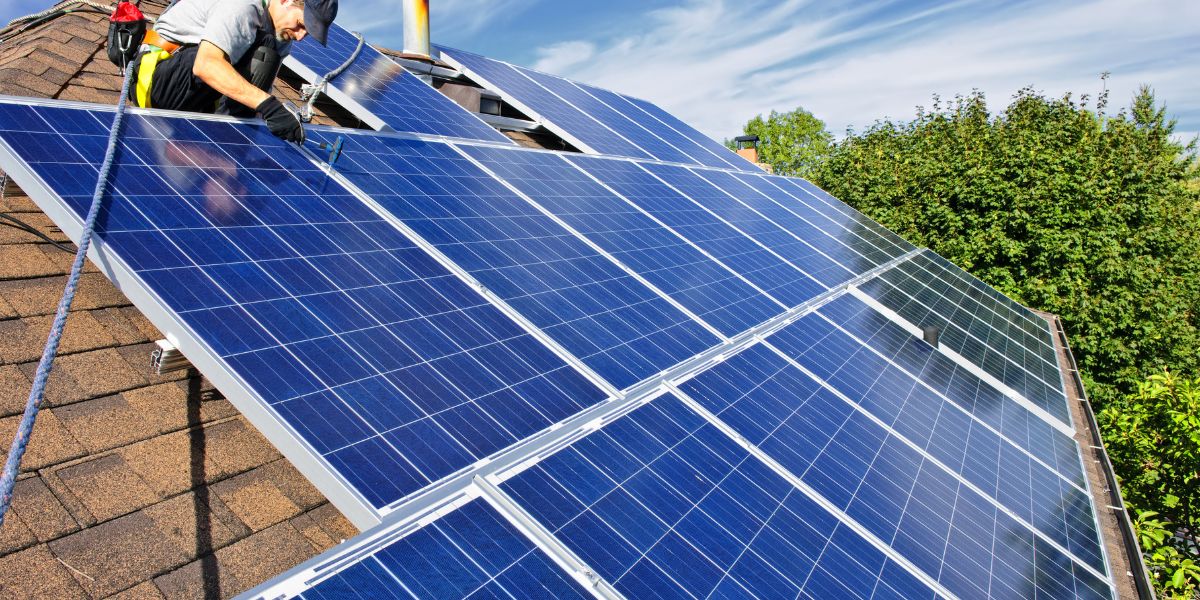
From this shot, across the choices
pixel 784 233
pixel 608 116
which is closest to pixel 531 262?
pixel 784 233

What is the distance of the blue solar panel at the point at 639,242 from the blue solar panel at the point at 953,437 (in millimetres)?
468

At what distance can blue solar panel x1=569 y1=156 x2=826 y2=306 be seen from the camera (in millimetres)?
8141

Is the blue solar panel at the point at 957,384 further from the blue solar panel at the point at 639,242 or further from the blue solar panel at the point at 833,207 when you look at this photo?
the blue solar panel at the point at 833,207

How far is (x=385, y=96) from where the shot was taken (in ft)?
27.9

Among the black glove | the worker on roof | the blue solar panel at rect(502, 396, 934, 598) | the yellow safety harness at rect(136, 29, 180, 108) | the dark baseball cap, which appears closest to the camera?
the blue solar panel at rect(502, 396, 934, 598)

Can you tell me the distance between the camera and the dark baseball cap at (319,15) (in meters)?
6.04

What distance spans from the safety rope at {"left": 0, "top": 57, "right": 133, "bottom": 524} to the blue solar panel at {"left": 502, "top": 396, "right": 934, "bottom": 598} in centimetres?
170

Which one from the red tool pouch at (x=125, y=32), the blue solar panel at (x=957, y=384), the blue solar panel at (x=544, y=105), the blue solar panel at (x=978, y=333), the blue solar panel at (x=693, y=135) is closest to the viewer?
the red tool pouch at (x=125, y=32)

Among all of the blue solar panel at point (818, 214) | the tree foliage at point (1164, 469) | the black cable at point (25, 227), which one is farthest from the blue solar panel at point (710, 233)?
the tree foliage at point (1164, 469)

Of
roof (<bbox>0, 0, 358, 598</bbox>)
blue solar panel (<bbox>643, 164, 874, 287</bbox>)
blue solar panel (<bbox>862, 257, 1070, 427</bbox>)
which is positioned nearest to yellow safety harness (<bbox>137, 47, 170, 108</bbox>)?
roof (<bbox>0, 0, 358, 598</bbox>)

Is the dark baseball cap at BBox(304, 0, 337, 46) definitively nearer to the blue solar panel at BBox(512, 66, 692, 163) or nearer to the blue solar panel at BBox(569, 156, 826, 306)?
the blue solar panel at BBox(569, 156, 826, 306)

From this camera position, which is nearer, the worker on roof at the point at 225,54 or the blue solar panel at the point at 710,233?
the worker on roof at the point at 225,54

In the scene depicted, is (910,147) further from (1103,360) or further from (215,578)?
(215,578)

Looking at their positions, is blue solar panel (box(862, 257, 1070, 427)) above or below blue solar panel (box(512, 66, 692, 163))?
below
